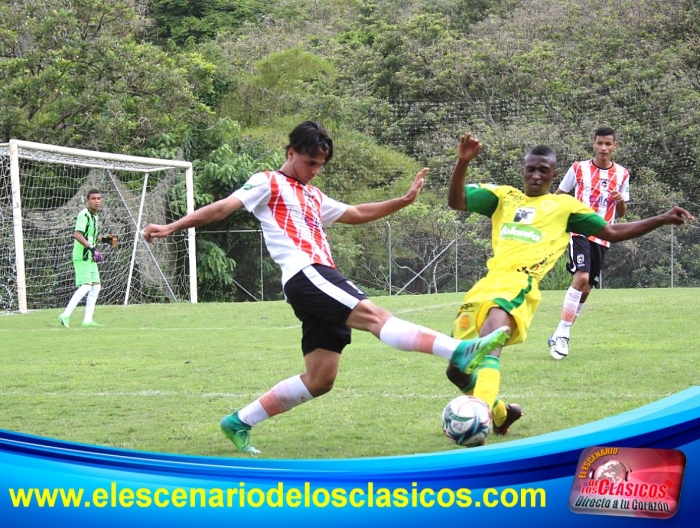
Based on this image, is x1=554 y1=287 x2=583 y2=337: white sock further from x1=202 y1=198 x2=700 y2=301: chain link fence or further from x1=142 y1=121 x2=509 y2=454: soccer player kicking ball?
x1=202 y1=198 x2=700 y2=301: chain link fence

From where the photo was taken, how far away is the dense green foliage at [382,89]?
26.2m

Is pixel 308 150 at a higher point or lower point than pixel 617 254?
higher

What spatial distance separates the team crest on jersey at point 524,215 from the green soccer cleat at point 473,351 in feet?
4.03

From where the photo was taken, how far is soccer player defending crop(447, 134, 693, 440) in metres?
5.75

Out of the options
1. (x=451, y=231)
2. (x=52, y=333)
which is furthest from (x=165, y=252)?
(x=52, y=333)

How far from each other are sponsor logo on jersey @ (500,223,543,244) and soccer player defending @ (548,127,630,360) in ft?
13.0

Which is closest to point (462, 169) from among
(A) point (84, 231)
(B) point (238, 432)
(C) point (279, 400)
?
(C) point (279, 400)

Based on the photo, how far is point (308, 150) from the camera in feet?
18.6

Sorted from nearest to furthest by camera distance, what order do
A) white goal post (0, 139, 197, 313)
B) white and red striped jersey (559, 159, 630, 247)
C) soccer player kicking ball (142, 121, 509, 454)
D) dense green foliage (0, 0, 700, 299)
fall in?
soccer player kicking ball (142, 121, 509, 454)
white and red striped jersey (559, 159, 630, 247)
white goal post (0, 139, 197, 313)
dense green foliage (0, 0, 700, 299)

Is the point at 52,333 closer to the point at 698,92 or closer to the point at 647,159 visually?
the point at 647,159

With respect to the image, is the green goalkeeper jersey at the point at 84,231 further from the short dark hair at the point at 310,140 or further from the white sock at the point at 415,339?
the white sock at the point at 415,339

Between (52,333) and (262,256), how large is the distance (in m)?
14.9

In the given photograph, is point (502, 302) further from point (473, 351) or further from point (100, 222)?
point (100, 222)

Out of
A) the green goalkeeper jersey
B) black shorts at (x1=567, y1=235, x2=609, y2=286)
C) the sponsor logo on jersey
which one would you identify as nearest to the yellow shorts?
the sponsor logo on jersey
